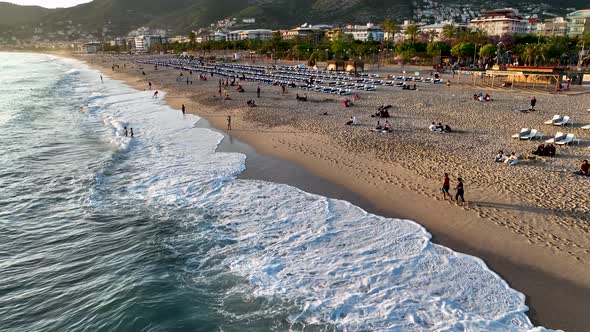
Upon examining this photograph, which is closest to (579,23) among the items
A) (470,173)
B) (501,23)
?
(501,23)

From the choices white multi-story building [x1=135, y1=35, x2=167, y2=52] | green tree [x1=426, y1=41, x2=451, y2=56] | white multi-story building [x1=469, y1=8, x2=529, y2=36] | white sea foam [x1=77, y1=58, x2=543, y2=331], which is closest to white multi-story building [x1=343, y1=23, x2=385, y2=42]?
white multi-story building [x1=469, y1=8, x2=529, y2=36]

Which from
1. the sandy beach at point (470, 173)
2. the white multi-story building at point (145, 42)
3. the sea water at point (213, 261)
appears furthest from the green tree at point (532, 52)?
the white multi-story building at point (145, 42)

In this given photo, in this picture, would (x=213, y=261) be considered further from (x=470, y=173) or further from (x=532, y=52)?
(x=532, y=52)

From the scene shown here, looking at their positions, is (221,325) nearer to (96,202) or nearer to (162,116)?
(96,202)

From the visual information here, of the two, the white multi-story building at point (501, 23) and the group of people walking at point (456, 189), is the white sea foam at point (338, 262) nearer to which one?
the group of people walking at point (456, 189)

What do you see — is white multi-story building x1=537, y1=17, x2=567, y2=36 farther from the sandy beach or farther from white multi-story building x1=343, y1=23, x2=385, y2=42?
the sandy beach

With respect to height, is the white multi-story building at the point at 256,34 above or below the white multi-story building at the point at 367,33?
above
